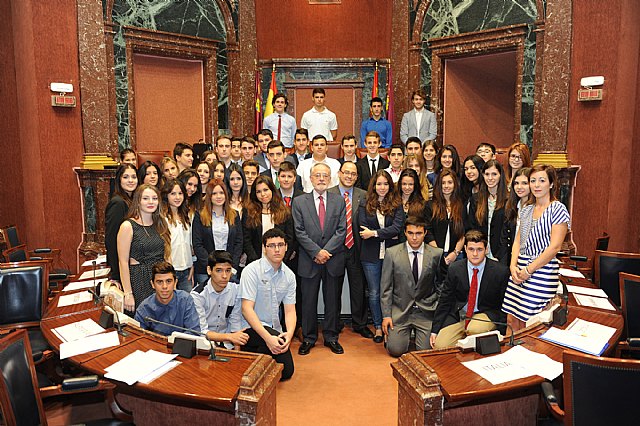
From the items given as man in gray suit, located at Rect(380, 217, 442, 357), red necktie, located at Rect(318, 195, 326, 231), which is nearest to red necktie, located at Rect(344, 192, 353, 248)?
red necktie, located at Rect(318, 195, 326, 231)

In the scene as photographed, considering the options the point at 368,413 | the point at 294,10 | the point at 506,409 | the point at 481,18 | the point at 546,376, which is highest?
the point at 294,10

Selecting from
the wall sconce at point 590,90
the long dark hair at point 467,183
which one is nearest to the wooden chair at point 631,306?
the long dark hair at point 467,183

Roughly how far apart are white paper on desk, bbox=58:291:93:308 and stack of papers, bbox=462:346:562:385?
2608 millimetres

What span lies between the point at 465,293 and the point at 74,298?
2810 millimetres

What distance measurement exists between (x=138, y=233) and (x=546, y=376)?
2755 mm

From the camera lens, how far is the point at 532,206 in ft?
12.0

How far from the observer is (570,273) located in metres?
4.36

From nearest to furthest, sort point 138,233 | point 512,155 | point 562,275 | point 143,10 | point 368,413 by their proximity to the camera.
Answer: point 368,413, point 138,233, point 562,275, point 512,155, point 143,10

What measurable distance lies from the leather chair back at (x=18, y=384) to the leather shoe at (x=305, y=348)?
7.79 ft

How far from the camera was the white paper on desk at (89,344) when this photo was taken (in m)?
2.76

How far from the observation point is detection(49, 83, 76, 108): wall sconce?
660 cm

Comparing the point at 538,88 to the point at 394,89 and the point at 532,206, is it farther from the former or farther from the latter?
→ the point at 532,206

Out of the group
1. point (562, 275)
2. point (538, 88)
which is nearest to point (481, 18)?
point (538, 88)

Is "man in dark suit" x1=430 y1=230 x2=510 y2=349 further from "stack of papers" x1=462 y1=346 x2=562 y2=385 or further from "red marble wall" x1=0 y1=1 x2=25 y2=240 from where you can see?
"red marble wall" x1=0 y1=1 x2=25 y2=240
